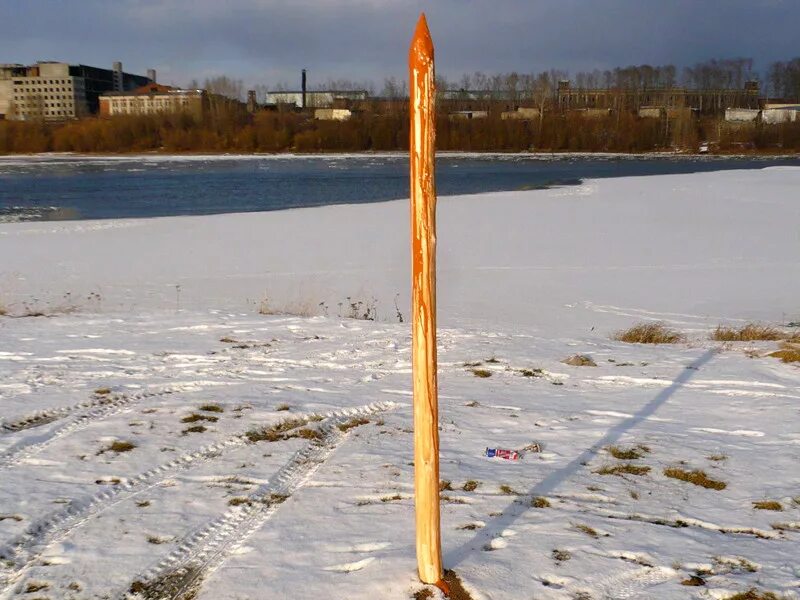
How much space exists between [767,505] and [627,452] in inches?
32.3

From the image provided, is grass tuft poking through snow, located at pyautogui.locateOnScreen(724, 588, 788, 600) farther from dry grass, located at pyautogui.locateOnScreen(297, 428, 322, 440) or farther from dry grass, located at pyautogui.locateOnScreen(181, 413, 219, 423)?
dry grass, located at pyautogui.locateOnScreen(181, 413, 219, 423)

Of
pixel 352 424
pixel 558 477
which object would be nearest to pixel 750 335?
pixel 558 477

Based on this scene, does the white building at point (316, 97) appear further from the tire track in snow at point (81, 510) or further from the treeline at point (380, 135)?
the tire track in snow at point (81, 510)

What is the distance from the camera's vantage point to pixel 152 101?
10750 cm

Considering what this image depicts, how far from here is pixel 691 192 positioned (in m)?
25.5

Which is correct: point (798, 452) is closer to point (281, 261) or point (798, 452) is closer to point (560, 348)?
point (560, 348)

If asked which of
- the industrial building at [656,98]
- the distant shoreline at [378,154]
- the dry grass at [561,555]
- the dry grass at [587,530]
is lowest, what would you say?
the dry grass at [561,555]

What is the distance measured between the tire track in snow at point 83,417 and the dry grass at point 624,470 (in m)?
2.91

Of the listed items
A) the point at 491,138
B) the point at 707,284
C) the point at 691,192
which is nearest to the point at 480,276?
the point at 707,284

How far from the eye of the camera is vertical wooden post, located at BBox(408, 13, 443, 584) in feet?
8.33

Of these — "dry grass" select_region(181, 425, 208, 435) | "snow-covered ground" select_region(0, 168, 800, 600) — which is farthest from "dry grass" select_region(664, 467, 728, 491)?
"dry grass" select_region(181, 425, 208, 435)

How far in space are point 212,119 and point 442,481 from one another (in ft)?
267

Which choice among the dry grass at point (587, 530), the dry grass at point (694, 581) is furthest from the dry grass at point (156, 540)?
the dry grass at point (694, 581)

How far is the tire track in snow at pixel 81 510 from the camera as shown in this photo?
323cm
